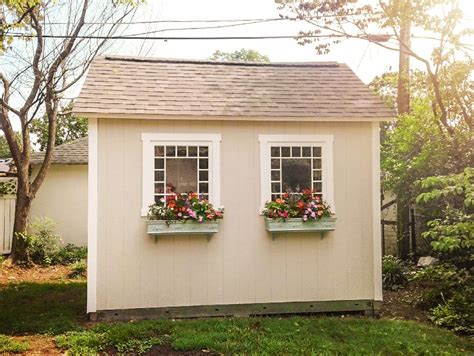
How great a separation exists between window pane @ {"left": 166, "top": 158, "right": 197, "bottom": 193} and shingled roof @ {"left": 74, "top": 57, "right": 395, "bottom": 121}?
67 centimetres

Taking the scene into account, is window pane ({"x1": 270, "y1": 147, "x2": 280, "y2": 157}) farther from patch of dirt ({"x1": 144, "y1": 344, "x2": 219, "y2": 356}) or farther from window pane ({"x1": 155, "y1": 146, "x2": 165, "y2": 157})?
patch of dirt ({"x1": 144, "y1": 344, "x2": 219, "y2": 356})

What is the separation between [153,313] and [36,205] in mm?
7016

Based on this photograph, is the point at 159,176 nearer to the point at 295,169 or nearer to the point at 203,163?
the point at 203,163

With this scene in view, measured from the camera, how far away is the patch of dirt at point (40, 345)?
16.1 feet

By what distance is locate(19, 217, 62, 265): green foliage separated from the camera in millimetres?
10111

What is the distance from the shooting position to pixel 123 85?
263 inches

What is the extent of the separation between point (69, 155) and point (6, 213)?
2.20m

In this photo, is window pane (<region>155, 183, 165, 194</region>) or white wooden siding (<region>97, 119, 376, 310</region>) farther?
window pane (<region>155, 183, 165, 194</region>)

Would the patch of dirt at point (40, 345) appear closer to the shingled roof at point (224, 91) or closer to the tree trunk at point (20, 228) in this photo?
the shingled roof at point (224, 91)

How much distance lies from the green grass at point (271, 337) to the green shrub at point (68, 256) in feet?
17.2

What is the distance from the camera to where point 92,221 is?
6.03m

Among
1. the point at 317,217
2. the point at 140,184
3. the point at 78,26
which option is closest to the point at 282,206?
the point at 317,217

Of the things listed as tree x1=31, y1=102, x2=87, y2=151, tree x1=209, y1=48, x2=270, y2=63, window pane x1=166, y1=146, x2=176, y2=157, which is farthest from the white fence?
tree x1=209, y1=48, x2=270, y2=63

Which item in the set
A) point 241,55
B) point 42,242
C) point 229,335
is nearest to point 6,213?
point 42,242
